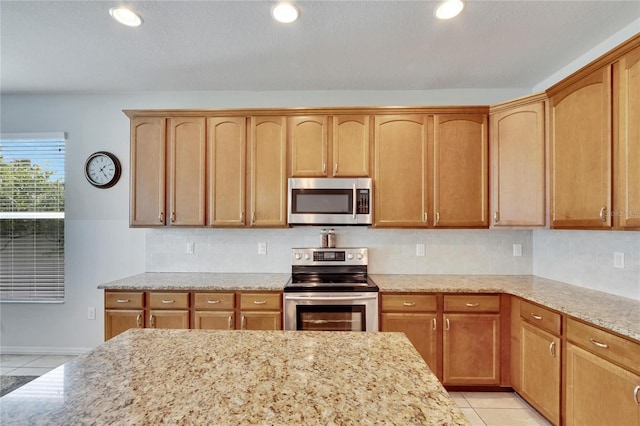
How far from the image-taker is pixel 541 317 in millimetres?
2061

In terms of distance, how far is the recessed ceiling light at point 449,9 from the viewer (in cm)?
184

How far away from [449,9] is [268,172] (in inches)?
70.9

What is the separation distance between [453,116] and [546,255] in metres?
1.55

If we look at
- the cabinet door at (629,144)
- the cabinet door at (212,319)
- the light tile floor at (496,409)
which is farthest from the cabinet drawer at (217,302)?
the cabinet door at (629,144)

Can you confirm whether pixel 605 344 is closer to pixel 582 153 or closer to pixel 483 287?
pixel 483 287

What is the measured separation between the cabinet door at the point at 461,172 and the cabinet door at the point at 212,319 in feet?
6.44

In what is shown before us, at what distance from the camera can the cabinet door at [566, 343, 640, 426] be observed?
4.79 ft

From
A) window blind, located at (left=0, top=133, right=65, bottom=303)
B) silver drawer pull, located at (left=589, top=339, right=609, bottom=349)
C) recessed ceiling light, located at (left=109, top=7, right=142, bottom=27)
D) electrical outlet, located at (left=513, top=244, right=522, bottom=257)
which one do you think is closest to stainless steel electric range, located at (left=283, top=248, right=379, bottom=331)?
silver drawer pull, located at (left=589, top=339, right=609, bottom=349)

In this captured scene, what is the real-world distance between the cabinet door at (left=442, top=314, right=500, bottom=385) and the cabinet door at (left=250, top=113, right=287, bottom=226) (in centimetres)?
168

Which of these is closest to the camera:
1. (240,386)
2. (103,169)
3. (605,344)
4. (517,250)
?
(240,386)

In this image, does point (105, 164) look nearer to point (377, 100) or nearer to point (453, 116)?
point (377, 100)

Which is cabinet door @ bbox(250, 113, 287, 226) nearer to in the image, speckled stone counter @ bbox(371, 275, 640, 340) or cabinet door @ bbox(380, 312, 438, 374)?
speckled stone counter @ bbox(371, 275, 640, 340)

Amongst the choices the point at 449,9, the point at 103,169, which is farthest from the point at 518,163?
the point at 103,169

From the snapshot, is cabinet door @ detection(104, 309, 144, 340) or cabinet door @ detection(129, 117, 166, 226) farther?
cabinet door @ detection(129, 117, 166, 226)
